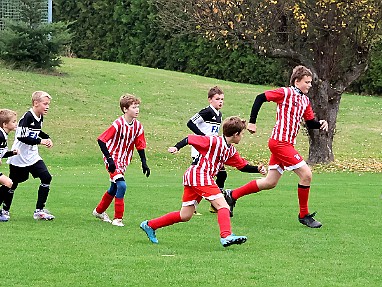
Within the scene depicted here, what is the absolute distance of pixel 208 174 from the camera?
354 inches

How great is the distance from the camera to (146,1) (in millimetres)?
40906

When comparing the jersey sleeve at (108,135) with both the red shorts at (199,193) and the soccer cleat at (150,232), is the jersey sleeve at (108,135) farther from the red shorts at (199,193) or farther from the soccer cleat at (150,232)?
the red shorts at (199,193)

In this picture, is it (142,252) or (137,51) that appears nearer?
(142,252)

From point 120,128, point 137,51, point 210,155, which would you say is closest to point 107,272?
point 210,155

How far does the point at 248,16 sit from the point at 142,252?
12547 mm

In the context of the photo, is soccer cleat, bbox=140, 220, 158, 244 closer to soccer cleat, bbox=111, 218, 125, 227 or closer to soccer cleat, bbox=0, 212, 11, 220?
soccer cleat, bbox=111, 218, 125, 227

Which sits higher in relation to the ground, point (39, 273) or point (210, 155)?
point (210, 155)

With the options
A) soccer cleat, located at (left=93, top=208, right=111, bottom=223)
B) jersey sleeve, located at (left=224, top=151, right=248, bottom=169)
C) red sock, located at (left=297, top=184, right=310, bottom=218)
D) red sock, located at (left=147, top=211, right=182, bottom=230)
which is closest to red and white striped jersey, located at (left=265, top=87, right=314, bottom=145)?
red sock, located at (left=297, top=184, right=310, bottom=218)

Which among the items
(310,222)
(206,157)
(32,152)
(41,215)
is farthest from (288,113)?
(41,215)

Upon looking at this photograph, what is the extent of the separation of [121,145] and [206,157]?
207 centimetres

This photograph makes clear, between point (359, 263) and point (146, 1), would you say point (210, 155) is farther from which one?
point (146, 1)

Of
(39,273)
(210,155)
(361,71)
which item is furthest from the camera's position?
(361,71)

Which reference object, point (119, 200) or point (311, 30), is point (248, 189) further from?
point (311, 30)

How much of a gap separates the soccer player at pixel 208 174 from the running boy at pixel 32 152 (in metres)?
2.39
